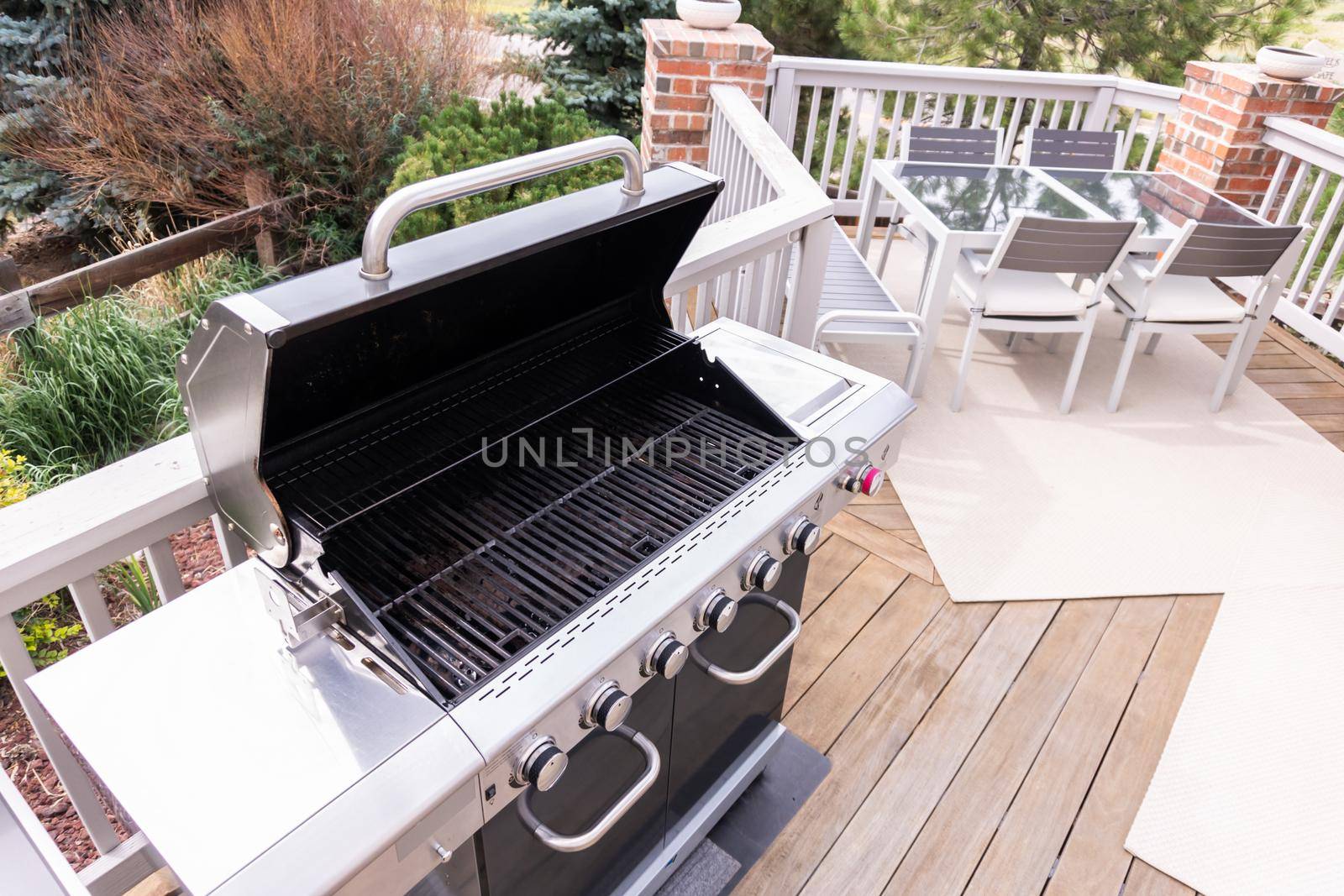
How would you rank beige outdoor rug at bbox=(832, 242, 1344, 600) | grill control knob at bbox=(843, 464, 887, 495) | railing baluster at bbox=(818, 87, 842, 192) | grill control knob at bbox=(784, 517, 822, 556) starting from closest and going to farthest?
1. grill control knob at bbox=(784, 517, 822, 556)
2. grill control knob at bbox=(843, 464, 887, 495)
3. beige outdoor rug at bbox=(832, 242, 1344, 600)
4. railing baluster at bbox=(818, 87, 842, 192)

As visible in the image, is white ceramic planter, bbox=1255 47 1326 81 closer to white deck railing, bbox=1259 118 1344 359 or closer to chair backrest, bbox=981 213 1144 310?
white deck railing, bbox=1259 118 1344 359

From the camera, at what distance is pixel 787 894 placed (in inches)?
75.2

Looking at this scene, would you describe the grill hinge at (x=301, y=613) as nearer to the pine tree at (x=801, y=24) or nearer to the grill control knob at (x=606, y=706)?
the grill control knob at (x=606, y=706)

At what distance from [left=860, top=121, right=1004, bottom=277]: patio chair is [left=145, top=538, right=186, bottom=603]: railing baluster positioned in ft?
12.3

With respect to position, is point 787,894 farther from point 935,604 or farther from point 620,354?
point 620,354

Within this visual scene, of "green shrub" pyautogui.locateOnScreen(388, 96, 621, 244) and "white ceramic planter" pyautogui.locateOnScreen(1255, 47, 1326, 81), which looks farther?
"white ceramic planter" pyautogui.locateOnScreen(1255, 47, 1326, 81)

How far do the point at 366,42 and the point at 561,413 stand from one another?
17.8 ft

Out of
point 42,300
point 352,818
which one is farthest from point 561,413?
point 42,300

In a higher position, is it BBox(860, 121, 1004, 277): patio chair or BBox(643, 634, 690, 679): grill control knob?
BBox(643, 634, 690, 679): grill control knob

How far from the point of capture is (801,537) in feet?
4.68

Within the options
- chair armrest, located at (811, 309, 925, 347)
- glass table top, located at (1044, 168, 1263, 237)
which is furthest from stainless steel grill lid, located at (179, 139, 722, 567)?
glass table top, located at (1044, 168, 1263, 237)

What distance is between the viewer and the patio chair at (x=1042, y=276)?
329 cm

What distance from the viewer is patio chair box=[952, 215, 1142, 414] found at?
329 centimetres

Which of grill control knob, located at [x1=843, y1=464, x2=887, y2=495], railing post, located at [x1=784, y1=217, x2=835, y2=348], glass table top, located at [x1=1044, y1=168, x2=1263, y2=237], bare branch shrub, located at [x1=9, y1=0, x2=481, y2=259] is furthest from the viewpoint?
bare branch shrub, located at [x1=9, y1=0, x2=481, y2=259]
